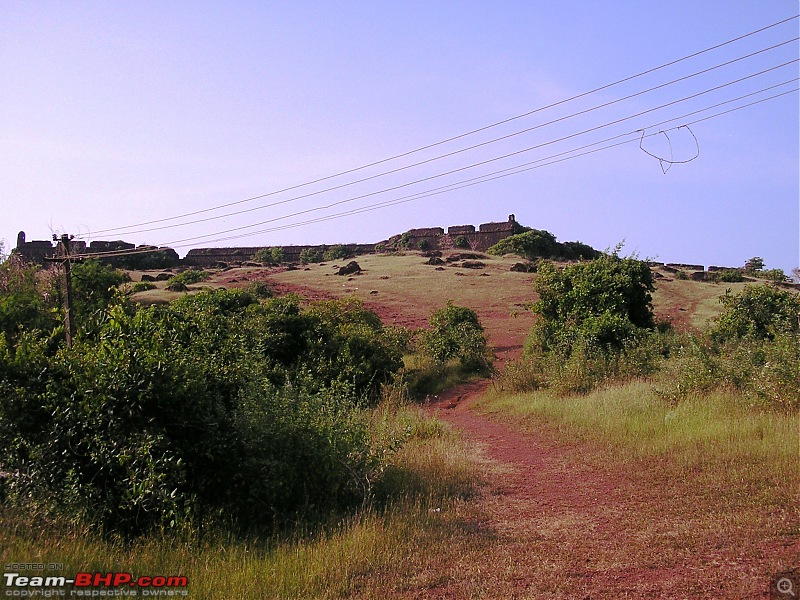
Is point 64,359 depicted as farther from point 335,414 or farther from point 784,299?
point 784,299

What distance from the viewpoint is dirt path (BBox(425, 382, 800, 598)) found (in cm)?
527

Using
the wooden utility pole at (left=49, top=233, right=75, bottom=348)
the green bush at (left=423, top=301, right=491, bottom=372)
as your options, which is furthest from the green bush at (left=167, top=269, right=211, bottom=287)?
the wooden utility pole at (left=49, top=233, right=75, bottom=348)

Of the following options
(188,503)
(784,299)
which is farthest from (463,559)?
(784,299)

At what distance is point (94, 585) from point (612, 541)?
4.64 metres

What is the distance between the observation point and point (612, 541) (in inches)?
250

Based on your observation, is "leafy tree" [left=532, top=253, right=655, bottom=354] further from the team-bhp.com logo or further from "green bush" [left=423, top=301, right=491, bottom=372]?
the team-bhp.com logo

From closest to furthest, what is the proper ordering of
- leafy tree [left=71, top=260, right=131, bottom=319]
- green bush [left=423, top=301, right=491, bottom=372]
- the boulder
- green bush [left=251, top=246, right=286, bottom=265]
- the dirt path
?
the dirt path
leafy tree [left=71, top=260, right=131, bottom=319]
green bush [left=423, top=301, right=491, bottom=372]
the boulder
green bush [left=251, top=246, right=286, bottom=265]

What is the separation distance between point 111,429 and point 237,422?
1.31 metres

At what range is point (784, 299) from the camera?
66.0 ft

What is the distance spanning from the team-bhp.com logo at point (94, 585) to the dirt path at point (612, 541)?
218cm

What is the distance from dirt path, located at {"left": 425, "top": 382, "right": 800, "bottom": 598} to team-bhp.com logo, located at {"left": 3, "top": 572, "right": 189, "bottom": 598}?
7.15 ft

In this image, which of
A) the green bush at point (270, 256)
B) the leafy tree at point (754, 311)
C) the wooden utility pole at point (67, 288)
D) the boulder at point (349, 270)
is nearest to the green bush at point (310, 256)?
the green bush at point (270, 256)

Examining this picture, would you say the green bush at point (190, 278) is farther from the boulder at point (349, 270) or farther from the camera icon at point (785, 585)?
the camera icon at point (785, 585)

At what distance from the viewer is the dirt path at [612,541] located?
207 inches
